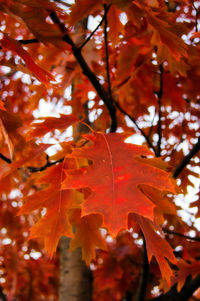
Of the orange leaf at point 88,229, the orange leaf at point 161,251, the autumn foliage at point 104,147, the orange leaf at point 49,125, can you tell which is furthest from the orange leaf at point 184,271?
the orange leaf at point 49,125

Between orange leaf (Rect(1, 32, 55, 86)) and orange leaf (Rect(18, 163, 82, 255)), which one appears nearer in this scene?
orange leaf (Rect(1, 32, 55, 86))

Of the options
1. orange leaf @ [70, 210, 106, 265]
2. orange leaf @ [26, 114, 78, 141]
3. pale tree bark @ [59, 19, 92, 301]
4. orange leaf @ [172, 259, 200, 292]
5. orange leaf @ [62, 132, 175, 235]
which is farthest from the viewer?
pale tree bark @ [59, 19, 92, 301]

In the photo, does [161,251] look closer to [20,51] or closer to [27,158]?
[27,158]

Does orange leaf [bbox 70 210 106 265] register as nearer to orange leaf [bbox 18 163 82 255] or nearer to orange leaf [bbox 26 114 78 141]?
orange leaf [bbox 18 163 82 255]

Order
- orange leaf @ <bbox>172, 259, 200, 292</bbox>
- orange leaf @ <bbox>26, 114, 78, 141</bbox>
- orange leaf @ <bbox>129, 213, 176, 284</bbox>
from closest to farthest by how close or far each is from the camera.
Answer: orange leaf @ <bbox>129, 213, 176, 284</bbox>
orange leaf @ <bbox>26, 114, 78, 141</bbox>
orange leaf @ <bbox>172, 259, 200, 292</bbox>

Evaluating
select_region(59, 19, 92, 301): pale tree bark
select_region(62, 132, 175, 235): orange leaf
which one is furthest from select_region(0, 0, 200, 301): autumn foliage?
select_region(59, 19, 92, 301): pale tree bark

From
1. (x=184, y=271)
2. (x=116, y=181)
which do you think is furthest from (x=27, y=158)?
(x=184, y=271)

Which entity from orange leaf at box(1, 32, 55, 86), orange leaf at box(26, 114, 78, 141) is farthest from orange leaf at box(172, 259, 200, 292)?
orange leaf at box(1, 32, 55, 86)

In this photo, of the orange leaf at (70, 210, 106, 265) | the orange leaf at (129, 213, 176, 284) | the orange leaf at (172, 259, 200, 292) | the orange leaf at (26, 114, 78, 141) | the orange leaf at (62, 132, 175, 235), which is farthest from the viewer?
the orange leaf at (172, 259, 200, 292)

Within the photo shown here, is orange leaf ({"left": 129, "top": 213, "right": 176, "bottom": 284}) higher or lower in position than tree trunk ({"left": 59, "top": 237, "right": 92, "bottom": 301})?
higher

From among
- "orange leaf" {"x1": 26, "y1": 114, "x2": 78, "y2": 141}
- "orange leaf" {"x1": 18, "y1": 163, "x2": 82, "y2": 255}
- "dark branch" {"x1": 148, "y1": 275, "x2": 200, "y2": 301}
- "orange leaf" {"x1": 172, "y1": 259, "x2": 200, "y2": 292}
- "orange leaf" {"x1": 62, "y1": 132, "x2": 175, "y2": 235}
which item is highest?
"orange leaf" {"x1": 26, "y1": 114, "x2": 78, "y2": 141}

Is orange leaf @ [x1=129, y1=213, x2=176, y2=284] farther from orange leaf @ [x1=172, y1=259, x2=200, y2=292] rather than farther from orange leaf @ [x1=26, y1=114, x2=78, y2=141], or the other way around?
orange leaf @ [x1=172, y1=259, x2=200, y2=292]
